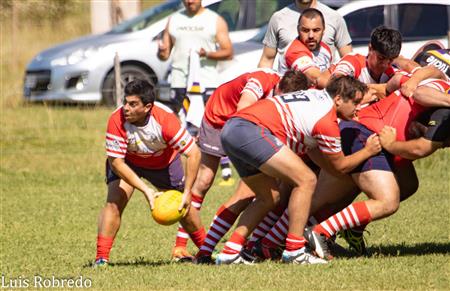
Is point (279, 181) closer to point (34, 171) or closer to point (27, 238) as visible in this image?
point (27, 238)

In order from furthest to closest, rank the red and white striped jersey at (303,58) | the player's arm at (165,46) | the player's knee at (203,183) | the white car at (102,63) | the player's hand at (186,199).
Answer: the white car at (102,63) < the player's arm at (165,46) < the player's knee at (203,183) < the red and white striped jersey at (303,58) < the player's hand at (186,199)

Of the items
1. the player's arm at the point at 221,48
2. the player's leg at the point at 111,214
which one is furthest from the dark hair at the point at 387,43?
the player's arm at the point at 221,48

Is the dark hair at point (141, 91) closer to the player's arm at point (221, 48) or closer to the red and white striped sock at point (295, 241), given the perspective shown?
the red and white striped sock at point (295, 241)

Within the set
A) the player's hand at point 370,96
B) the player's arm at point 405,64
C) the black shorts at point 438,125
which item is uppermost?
the player's arm at point 405,64

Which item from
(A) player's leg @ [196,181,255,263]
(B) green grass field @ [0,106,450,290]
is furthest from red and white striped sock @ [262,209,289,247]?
(B) green grass field @ [0,106,450,290]

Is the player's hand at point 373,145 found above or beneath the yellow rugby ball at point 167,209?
above

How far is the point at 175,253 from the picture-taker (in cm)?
903

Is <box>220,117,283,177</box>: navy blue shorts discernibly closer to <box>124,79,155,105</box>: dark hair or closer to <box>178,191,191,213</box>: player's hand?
<box>178,191,191,213</box>: player's hand

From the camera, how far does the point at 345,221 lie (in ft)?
27.0

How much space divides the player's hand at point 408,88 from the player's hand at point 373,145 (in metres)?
0.40

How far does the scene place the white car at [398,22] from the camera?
49.3ft

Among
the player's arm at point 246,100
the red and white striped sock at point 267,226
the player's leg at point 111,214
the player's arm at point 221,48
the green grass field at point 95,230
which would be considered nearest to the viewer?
the green grass field at point 95,230

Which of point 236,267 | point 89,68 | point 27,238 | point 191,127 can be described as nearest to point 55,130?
point 89,68

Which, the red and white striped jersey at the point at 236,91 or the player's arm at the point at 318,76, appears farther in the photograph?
the player's arm at the point at 318,76
